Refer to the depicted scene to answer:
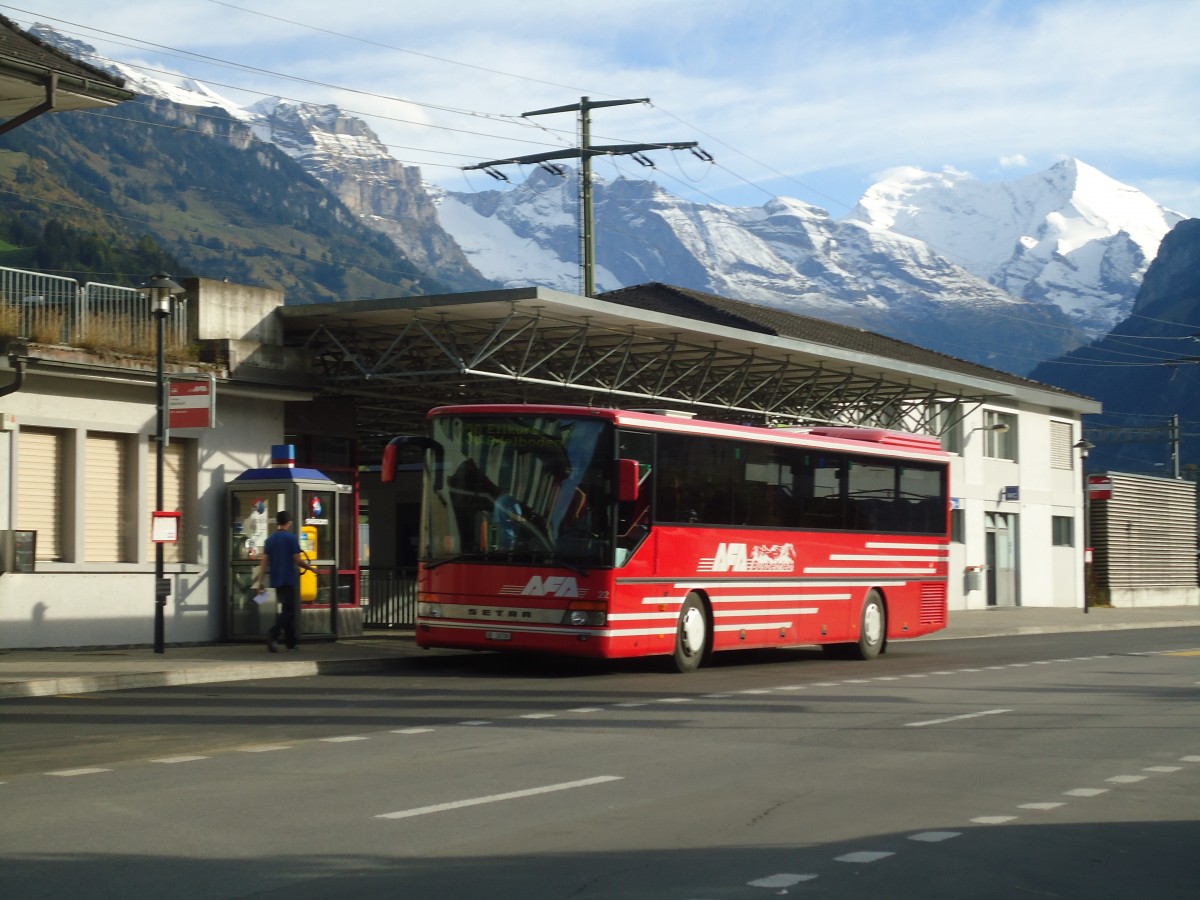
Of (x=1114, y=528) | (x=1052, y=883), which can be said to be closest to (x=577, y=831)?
(x=1052, y=883)

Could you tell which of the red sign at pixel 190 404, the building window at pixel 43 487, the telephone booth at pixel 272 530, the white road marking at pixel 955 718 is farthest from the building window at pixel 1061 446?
the white road marking at pixel 955 718

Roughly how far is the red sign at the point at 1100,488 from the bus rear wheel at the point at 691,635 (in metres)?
38.4

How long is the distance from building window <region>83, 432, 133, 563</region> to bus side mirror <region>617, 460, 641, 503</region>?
7978 millimetres

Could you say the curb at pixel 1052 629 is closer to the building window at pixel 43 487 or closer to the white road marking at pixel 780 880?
the building window at pixel 43 487

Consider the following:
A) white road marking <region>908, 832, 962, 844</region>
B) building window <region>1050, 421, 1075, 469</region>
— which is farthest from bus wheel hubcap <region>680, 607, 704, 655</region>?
building window <region>1050, 421, 1075, 469</region>

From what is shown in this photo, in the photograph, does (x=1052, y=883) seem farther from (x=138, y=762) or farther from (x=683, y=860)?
(x=138, y=762)

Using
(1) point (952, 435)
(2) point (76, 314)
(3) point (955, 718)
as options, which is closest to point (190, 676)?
(2) point (76, 314)

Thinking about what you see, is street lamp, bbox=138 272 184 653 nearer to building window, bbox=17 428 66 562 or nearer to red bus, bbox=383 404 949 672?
building window, bbox=17 428 66 562

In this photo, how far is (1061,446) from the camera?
52.9 meters

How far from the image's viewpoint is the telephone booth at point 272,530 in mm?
22891

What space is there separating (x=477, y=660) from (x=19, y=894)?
601 inches

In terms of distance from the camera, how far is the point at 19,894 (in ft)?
21.5

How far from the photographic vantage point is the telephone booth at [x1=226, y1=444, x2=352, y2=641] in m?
22.9

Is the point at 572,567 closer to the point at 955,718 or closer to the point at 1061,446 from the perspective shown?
the point at 955,718
